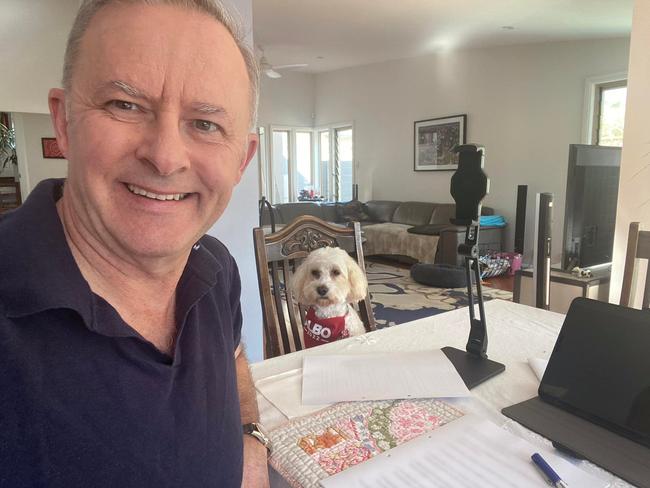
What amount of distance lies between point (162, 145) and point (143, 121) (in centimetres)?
4

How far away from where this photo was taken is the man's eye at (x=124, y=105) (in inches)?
22.5

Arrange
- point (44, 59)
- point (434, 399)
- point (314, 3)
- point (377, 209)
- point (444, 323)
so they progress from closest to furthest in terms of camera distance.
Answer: point (434, 399)
point (444, 323)
point (44, 59)
point (314, 3)
point (377, 209)

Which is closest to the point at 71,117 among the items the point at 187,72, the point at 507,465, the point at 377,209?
the point at 187,72

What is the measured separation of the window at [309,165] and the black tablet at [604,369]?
25.1ft

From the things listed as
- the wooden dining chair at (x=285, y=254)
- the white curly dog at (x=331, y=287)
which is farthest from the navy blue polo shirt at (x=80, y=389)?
the white curly dog at (x=331, y=287)

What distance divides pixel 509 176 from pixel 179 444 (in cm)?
597

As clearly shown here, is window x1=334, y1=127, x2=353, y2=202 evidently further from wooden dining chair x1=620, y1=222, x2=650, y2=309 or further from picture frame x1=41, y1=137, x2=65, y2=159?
wooden dining chair x1=620, y1=222, x2=650, y2=309

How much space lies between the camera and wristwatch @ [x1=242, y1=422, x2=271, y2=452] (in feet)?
2.65

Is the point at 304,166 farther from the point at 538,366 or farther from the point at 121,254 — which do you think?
the point at 121,254

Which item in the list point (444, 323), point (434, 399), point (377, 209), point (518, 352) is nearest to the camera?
point (434, 399)

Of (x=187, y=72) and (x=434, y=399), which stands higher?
(x=187, y=72)

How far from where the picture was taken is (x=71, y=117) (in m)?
0.59

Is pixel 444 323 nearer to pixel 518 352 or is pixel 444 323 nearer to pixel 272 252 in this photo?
pixel 518 352

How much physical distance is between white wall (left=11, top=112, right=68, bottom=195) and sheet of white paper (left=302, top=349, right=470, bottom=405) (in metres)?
5.67
